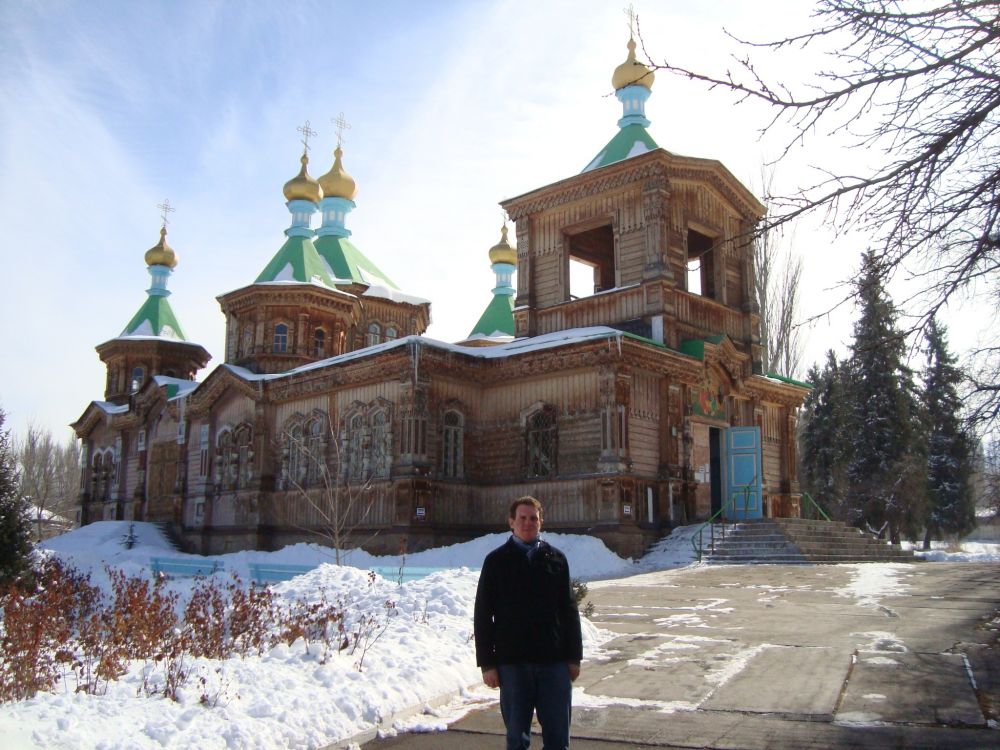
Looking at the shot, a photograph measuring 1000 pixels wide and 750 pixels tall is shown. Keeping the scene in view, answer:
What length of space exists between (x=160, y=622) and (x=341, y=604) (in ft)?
7.12

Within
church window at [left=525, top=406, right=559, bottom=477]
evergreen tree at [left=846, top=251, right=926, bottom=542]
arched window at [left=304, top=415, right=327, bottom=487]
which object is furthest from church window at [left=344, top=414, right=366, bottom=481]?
evergreen tree at [left=846, top=251, right=926, bottom=542]

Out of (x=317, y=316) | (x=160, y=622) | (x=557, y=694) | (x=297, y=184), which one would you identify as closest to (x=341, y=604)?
(x=160, y=622)

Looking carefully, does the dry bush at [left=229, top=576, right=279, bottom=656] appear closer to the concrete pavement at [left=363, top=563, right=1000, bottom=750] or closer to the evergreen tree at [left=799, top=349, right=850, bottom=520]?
the concrete pavement at [left=363, top=563, right=1000, bottom=750]

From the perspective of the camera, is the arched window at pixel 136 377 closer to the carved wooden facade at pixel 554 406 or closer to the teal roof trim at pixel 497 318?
the carved wooden facade at pixel 554 406

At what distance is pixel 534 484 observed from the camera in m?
19.5

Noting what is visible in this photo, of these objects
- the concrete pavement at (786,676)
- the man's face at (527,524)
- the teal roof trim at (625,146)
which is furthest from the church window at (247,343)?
the man's face at (527,524)

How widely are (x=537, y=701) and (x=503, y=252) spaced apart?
3495 centimetres

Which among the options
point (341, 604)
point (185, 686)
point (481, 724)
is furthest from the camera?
point (341, 604)

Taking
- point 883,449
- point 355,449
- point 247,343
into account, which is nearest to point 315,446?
point 355,449

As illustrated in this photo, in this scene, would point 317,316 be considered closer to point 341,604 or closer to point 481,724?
point 341,604

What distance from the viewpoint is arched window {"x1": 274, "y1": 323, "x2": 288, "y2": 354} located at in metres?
27.6

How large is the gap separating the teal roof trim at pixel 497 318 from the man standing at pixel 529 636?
33.1 metres

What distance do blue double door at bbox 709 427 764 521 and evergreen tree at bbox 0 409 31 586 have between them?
50.8 ft

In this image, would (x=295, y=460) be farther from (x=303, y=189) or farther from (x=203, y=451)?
(x=303, y=189)
